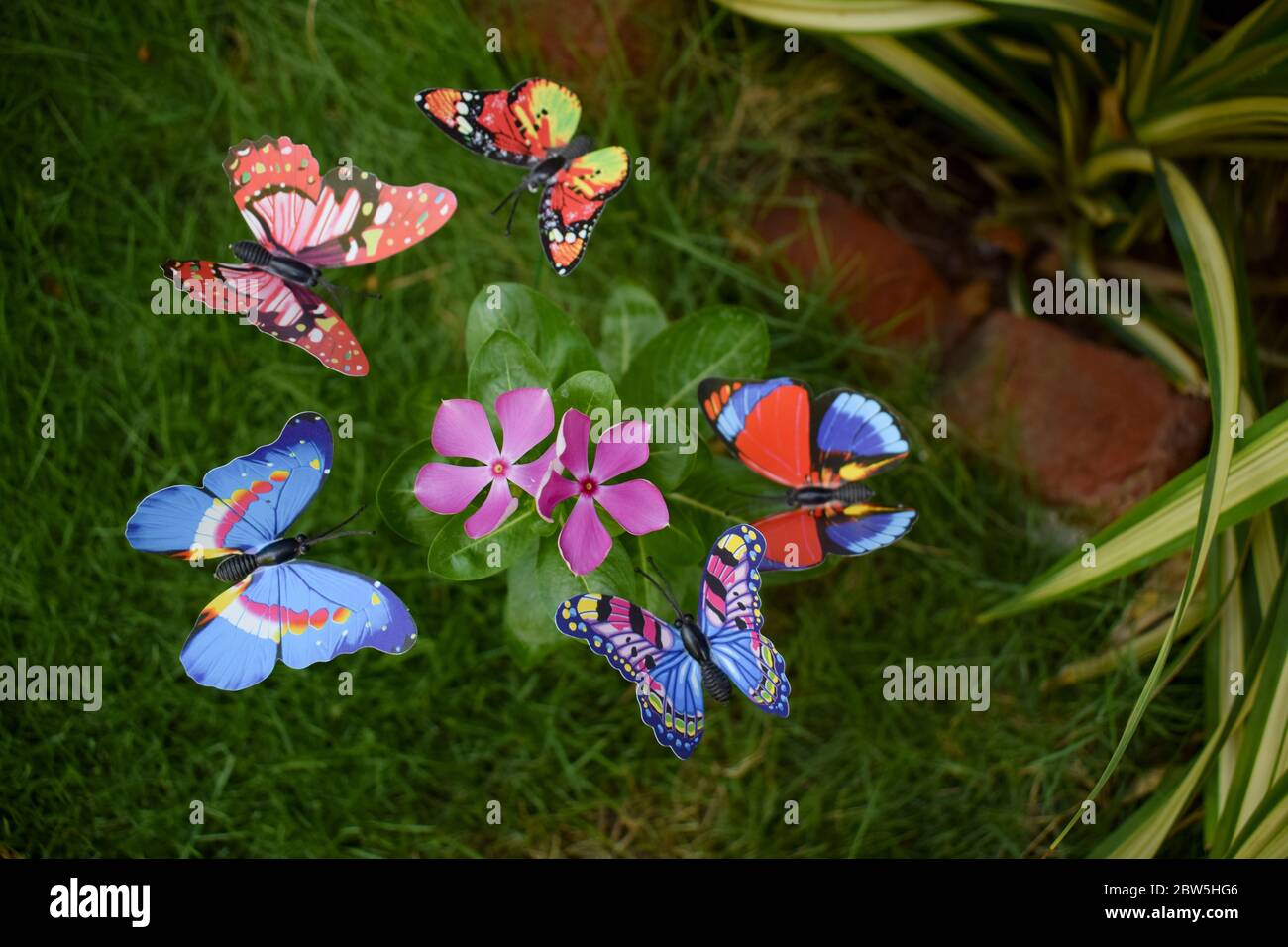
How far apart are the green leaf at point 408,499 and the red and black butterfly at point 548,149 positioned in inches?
14.8

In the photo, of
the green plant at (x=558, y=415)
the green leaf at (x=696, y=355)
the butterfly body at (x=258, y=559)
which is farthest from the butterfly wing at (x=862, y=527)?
the butterfly body at (x=258, y=559)

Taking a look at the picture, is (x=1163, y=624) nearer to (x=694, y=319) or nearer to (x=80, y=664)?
(x=694, y=319)

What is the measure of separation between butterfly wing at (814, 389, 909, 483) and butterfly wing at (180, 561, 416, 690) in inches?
27.1

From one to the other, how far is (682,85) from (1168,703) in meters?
1.70

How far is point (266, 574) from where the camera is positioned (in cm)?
157

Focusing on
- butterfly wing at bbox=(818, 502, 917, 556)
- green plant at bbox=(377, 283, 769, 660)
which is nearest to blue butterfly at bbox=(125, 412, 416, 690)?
green plant at bbox=(377, 283, 769, 660)

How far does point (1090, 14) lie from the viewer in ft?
6.11

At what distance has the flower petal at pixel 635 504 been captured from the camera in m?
1.50

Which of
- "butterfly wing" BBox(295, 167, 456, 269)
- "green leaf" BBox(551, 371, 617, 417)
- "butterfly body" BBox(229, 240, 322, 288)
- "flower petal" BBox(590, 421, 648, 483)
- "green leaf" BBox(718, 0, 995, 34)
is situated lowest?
"flower petal" BBox(590, 421, 648, 483)

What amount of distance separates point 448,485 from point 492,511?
80 mm

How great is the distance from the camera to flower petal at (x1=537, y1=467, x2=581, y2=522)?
1.43m

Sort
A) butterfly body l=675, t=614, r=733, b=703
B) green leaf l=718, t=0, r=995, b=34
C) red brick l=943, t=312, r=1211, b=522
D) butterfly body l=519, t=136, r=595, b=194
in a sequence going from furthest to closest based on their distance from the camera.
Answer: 1. red brick l=943, t=312, r=1211, b=522
2. green leaf l=718, t=0, r=995, b=34
3. butterfly body l=519, t=136, r=595, b=194
4. butterfly body l=675, t=614, r=733, b=703

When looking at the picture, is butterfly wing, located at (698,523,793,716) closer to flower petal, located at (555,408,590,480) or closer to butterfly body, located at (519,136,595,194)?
flower petal, located at (555,408,590,480)

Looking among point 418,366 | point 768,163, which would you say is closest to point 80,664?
point 418,366
